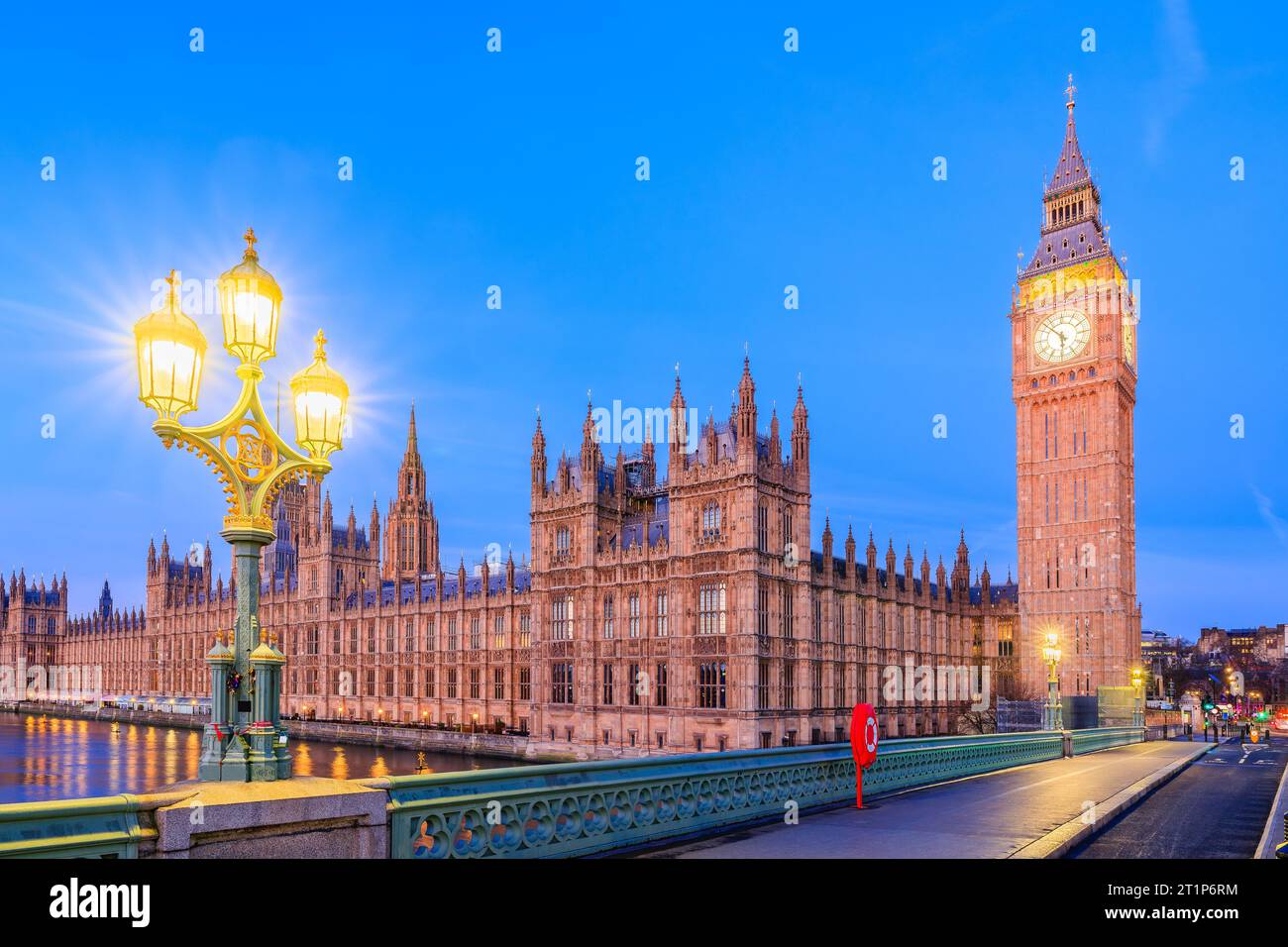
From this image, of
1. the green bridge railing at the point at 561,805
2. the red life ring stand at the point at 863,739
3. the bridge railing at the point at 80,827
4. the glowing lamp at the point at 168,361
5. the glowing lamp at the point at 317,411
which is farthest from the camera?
the red life ring stand at the point at 863,739

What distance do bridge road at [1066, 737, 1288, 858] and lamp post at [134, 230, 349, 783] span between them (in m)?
11.0

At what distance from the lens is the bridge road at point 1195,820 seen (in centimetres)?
1488

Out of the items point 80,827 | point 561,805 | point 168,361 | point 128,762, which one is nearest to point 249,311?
point 168,361

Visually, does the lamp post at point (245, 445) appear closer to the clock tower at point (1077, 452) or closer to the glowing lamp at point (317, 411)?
the glowing lamp at point (317, 411)

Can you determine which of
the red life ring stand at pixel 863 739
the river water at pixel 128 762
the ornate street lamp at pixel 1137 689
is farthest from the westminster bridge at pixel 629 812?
the ornate street lamp at pixel 1137 689

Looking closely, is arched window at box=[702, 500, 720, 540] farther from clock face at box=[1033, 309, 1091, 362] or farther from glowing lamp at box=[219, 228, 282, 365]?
clock face at box=[1033, 309, 1091, 362]

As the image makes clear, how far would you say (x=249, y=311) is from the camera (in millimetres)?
11492

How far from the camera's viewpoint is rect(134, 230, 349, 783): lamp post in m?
9.82

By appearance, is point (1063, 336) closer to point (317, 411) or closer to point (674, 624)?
point (674, 624)

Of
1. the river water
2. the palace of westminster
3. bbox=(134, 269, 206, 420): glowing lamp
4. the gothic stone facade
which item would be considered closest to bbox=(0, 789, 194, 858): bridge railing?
bbox=(134, 269, 206, 420): glowing lamp

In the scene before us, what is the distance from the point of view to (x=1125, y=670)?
83.6m

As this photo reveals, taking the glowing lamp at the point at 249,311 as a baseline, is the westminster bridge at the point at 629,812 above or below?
below

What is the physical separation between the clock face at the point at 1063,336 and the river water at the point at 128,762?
203 feet
